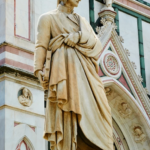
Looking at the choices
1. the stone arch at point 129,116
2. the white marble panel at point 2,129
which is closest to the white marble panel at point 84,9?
the stone arch at point 129,116

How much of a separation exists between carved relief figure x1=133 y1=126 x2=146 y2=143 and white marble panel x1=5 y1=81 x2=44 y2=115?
3.00m

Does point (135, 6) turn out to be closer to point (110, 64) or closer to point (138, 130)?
point (110, 64)

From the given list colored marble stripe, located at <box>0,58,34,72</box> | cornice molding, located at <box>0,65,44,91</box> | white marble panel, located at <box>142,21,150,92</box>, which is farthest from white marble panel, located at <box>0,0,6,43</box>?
white marble panel, located at <box>142,21,150,92</box>

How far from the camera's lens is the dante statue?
17.0 feet

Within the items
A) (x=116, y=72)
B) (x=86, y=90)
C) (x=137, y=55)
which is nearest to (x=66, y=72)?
(x=86, y=90)

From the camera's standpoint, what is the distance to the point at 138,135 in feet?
42.9

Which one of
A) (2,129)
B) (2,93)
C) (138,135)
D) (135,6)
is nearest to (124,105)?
(138,135)

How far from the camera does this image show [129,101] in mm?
12891

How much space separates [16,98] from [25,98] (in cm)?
20

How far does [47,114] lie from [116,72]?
760 centimetres

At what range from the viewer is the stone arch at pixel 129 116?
12836 millimetres

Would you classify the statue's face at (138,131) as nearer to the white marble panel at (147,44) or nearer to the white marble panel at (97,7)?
the white marble panel at (147,44)

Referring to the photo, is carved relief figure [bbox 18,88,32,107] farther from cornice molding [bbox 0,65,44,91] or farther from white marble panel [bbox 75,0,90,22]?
white marble panel [bbox 75,0,90,22]

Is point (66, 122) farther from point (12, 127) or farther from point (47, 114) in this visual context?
point (12, 127)
